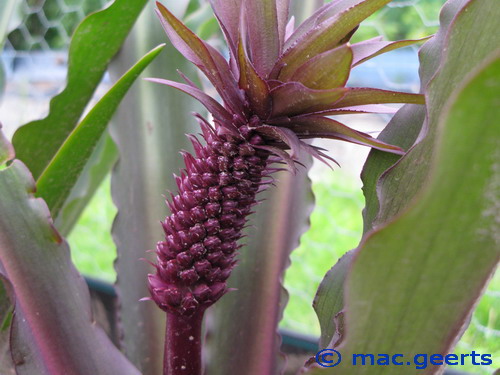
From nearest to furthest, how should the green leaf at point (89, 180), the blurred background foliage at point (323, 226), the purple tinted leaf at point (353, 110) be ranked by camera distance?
the purple tinted leaf at point (353, 110) < the green leaf at point (89, 180) < the blurred background foliage at point (323, 226)

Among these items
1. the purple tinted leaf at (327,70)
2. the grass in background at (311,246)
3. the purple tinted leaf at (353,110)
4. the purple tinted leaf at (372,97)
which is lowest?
the grass in background at (311,246)

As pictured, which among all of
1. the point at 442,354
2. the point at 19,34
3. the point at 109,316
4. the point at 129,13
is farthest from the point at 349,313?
the point at 19,34

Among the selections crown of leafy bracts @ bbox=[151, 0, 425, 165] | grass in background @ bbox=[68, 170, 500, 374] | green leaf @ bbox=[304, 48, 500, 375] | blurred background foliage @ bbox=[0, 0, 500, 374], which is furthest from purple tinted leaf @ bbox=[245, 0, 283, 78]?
grass in background @ bbox=[68, 170, 500, 374]

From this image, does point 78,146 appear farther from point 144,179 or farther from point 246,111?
point 246,111

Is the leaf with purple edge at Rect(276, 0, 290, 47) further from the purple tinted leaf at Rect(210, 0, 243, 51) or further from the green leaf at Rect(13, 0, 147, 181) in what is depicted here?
the green leaf at Rect(13, 0, 147, 181)

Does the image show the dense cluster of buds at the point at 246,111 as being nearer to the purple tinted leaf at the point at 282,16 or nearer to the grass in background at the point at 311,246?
the purple tinted leaf at the point at 282,16

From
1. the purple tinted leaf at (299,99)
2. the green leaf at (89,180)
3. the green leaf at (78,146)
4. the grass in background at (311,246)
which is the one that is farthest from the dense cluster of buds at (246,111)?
the grass in background at (311,246)

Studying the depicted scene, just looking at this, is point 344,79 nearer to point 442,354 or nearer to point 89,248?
point 442,354
